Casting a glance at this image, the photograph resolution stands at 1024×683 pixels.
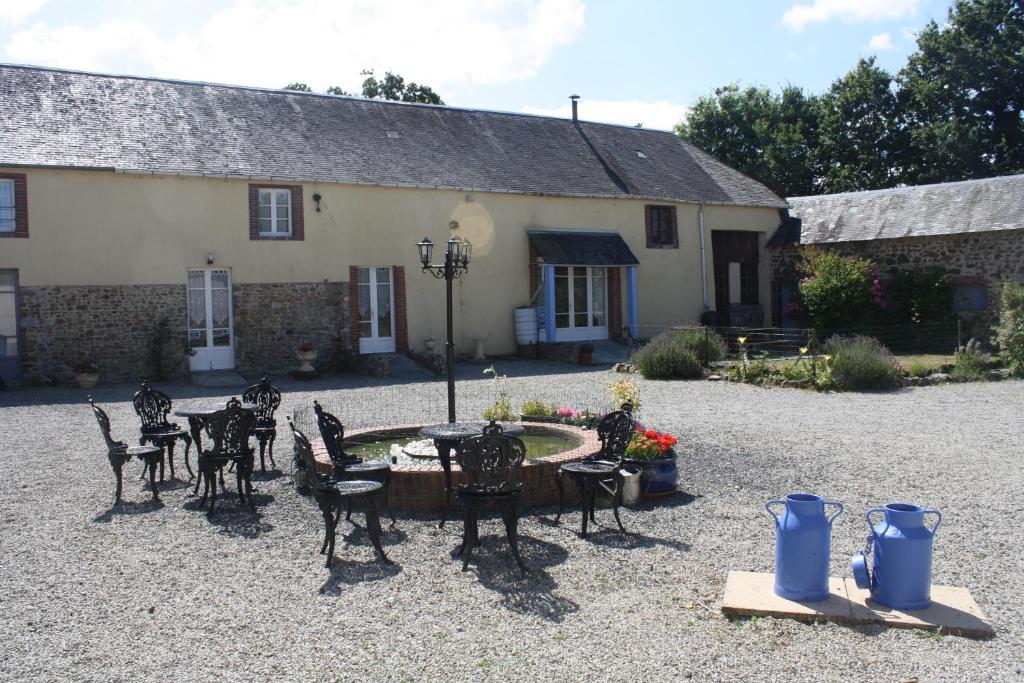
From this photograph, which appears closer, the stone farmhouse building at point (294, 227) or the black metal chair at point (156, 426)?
the black metal chair at point (156, 426)

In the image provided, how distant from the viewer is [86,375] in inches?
656

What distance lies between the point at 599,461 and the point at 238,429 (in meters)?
3.19

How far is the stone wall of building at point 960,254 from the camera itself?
20.9 metres

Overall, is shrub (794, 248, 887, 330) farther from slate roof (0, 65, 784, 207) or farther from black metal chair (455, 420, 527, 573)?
black metal chair (455, 420, 527, 573)

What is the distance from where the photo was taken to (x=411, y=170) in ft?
68.5

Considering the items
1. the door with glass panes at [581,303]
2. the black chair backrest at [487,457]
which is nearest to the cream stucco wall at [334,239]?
the door with glass panes at [581,303]

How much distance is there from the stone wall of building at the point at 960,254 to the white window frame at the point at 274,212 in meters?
14.6

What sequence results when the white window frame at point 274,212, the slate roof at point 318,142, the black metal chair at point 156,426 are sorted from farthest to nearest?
the white window frame at point 274,212, the slate roof at point 318,142, the black metal chair at point 156,426

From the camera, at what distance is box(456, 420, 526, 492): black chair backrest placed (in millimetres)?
6184

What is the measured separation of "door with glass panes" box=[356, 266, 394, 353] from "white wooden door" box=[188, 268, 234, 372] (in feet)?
9.36

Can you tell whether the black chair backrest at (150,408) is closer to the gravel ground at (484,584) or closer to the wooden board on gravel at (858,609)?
the gravel ground at (484,584)

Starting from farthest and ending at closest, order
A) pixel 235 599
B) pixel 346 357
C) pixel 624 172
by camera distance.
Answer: pixel 624 172 < pixel 346 357 < pixel 235 599

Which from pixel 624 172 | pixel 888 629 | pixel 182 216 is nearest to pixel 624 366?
pixel 624 172

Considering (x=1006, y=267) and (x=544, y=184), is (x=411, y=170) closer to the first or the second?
(x=544, y=184)
